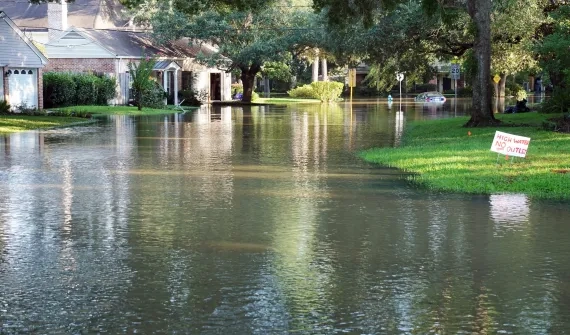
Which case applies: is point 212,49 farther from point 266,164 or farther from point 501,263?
point 501,263

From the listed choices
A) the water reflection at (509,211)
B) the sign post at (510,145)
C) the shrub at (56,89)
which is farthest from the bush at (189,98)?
the water reflection at (509,211)

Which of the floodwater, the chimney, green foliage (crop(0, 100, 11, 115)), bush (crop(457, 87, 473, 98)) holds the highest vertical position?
the chimney

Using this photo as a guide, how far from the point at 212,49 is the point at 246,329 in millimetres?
62615

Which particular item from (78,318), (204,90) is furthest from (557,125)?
(204,90)

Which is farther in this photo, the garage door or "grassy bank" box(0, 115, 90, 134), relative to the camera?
the garage door

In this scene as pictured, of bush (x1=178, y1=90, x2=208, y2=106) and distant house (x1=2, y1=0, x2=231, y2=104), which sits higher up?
distant house (x1=2, y1=0, x2=231, y2=104)

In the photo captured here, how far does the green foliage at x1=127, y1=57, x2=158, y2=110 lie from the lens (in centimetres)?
4984

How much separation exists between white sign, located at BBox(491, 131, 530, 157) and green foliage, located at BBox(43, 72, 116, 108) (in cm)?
3606

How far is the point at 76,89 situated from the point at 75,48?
6129 millimetres

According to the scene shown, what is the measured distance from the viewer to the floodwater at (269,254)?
25.1ft

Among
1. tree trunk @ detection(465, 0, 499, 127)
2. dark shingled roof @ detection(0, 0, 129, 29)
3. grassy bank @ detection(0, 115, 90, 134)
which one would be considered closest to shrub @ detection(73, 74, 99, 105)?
grassy bank @ detection(0, 115, 90, 134)

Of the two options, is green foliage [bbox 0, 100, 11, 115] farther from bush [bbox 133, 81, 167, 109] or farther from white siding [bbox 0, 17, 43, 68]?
bush [bbox 133, 81, 167, 109]

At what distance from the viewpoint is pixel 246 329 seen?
7301 millimetres

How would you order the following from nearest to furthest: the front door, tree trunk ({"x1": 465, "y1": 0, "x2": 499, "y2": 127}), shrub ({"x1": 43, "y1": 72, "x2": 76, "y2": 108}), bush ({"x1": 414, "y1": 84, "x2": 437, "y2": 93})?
tree trunk ({"x1": 465, "y1": 0, "x2": 499, "y2": 127})
shrub ({"x1": 43, "y1": 72, "x2": 76, "y2": 108})
the front door
bush ({"x1": 414, "y1": 84, "x2": 437, "y2": 93})
